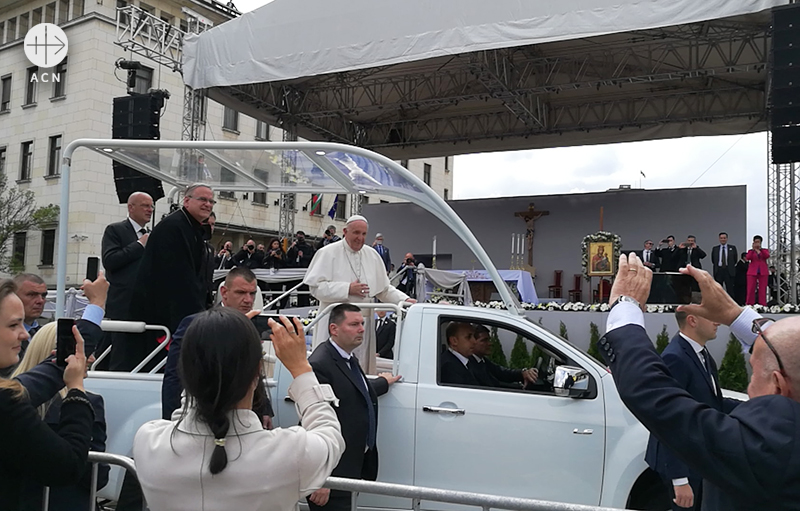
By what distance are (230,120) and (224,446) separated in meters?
37.8

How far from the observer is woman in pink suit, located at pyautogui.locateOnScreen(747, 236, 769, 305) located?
615 inches

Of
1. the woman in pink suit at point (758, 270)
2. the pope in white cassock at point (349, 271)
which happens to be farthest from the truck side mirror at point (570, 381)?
the woman in pink suit at point (758, 270)

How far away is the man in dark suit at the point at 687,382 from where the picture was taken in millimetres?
3702

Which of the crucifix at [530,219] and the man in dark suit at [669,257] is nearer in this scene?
the man in dark suit at [669,257]

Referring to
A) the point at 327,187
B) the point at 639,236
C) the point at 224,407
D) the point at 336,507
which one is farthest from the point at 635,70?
the point at 224,407

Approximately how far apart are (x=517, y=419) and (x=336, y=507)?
138 centimetres

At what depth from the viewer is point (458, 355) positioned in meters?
5.23

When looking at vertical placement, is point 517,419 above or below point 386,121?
below

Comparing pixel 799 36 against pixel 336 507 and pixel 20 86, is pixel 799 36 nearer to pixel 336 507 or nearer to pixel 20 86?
pixel 336 507

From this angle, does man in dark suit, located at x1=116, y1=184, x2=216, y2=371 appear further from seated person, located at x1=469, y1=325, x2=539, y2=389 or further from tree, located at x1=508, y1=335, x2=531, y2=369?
tree, located at x1=508, y1=335, x2=531, y2=369

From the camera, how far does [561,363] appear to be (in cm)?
490

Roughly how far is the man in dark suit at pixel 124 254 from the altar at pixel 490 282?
11.3 m

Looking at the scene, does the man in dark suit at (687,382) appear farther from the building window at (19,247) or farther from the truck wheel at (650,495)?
the building window at (19,247)

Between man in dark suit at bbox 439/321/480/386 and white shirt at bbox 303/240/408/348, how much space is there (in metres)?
0.68
